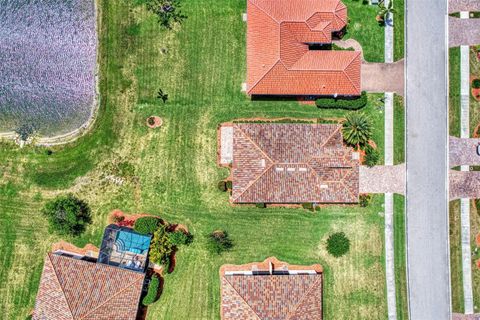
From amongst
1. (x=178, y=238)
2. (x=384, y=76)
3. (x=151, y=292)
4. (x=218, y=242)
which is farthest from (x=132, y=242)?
(x=384, y=76)

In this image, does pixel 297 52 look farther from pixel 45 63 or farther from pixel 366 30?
pixel 45 63

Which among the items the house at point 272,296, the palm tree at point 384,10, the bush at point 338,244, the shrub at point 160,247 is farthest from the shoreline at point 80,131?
the palm tree at point 384,10

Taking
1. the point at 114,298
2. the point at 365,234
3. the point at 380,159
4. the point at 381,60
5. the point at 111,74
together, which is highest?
the point at 381,60

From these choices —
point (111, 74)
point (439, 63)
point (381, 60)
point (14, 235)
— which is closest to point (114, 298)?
point (14, 235)

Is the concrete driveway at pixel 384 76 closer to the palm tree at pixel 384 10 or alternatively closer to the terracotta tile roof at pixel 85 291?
the palm tree at pixel 384 10

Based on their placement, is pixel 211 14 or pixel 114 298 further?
pixel 211 14

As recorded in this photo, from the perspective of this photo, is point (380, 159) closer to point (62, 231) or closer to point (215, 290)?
point (215, 290)
